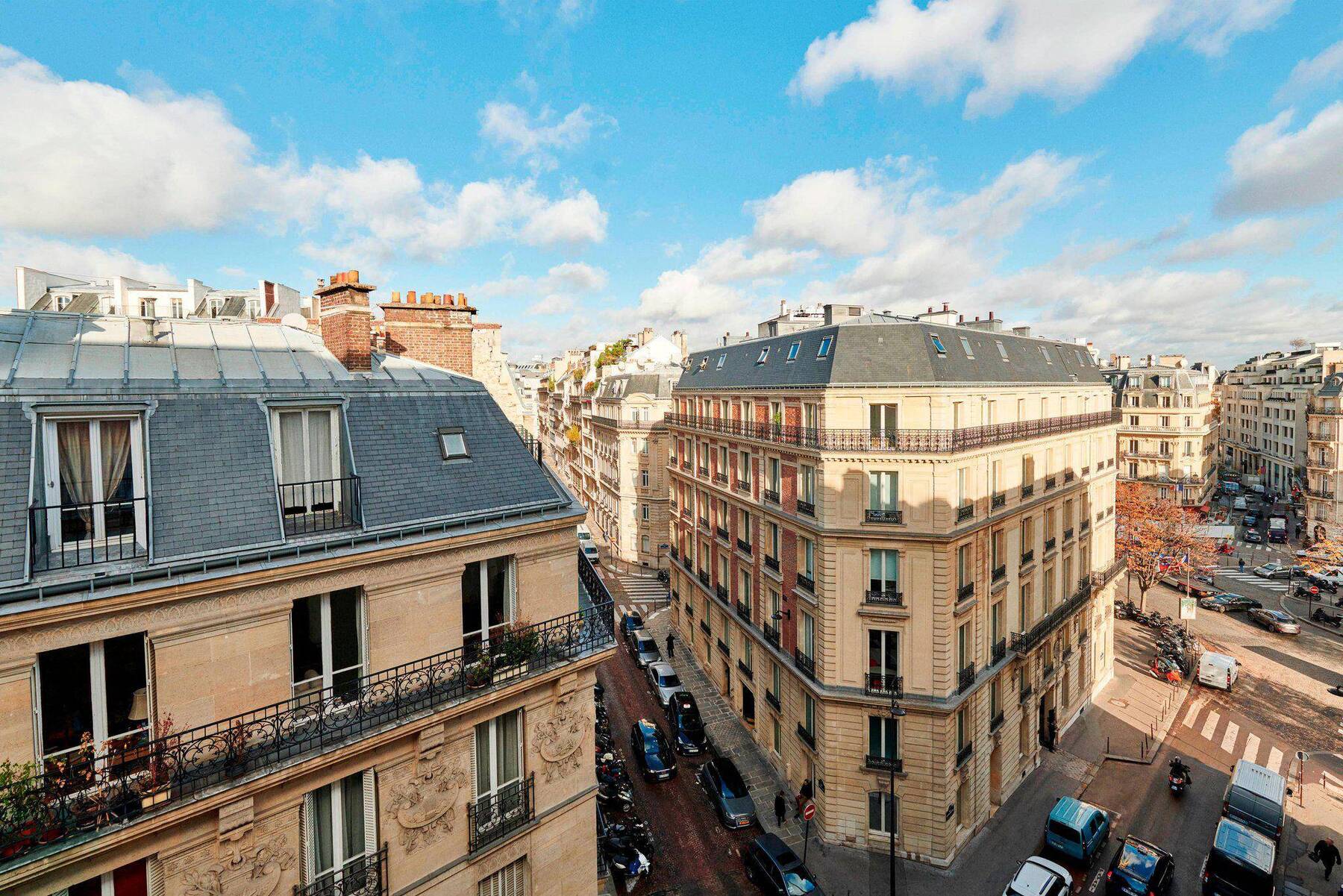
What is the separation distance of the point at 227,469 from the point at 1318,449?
78.2 m

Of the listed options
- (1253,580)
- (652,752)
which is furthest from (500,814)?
(1253,580)

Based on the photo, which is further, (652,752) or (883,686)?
(652,752)

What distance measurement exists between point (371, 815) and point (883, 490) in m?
16.9

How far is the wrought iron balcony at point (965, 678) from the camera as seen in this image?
2069 cm

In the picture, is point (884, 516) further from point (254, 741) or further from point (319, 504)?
point (254, 741)

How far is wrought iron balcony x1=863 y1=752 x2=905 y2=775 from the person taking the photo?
20.3 m

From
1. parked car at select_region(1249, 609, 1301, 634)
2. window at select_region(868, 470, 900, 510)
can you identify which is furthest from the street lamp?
parked car at select_region(1249, 609, 1301, 634)

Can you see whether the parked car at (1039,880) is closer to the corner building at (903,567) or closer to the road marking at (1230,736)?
the corner building at (903,567)

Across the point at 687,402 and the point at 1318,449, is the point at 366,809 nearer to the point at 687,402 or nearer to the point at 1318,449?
the point at 687,402

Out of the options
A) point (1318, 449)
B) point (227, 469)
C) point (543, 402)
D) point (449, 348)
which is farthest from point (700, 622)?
point (543, 402)

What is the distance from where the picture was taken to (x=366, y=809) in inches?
376

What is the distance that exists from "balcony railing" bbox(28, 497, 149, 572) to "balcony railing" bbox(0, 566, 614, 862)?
2.40 meters

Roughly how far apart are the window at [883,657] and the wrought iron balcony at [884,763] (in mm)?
2394

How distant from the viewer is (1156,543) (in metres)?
42.2
